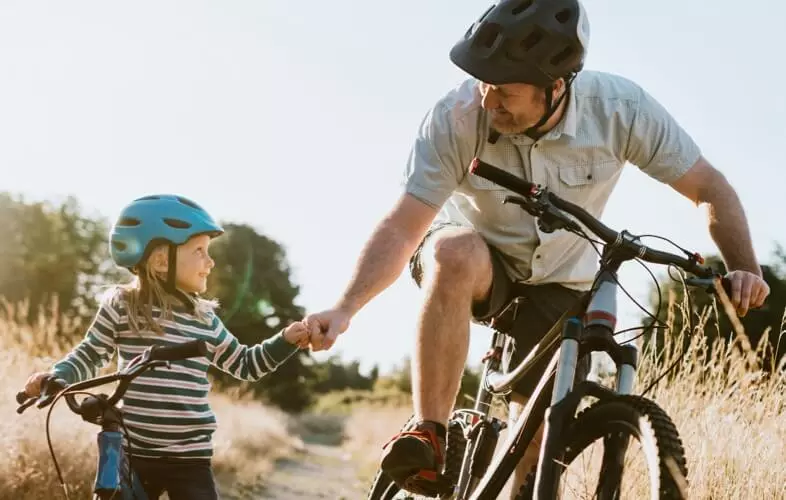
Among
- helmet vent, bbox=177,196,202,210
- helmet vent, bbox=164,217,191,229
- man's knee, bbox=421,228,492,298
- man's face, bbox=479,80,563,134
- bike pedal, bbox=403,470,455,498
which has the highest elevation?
man's face, bbox=479,80,563,134

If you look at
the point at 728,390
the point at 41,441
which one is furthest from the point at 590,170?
the point at 41,441

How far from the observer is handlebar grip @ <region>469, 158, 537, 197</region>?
302 cm

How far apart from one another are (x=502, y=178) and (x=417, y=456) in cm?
104

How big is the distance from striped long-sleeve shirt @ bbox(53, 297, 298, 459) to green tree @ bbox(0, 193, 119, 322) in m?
30.2

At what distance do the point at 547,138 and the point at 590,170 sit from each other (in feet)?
0.79

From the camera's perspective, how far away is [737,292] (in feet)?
10.3

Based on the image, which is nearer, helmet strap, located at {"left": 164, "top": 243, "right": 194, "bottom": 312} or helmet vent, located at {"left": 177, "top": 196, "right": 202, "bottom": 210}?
helmet strap, located at {"left": 164, "top": 243, "right": 194, "bottom": 312}

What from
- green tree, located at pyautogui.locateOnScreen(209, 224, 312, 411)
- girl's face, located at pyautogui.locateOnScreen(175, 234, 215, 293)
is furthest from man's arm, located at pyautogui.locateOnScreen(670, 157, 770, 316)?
green tree, located at pyautogui.locateOnScreen(209, 224, 312, 411)

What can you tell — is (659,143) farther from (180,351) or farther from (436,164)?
(180,351)

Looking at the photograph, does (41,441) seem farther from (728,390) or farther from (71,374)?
(728,390)

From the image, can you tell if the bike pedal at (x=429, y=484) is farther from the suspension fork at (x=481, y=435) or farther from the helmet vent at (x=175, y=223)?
the helmet vent at (x=175, y=223)

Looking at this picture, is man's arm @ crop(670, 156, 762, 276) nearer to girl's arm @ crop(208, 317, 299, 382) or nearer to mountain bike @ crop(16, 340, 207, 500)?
girl's arm @ crop(208, 317, 299, 382)

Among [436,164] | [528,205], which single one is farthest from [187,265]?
[528,205]

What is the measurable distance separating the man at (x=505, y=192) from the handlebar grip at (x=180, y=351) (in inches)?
23.2
